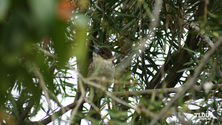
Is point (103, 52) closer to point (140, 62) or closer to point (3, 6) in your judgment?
point (140, 62)

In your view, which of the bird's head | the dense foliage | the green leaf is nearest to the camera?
the green leaf

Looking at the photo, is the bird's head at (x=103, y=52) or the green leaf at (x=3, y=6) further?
the bird's head at (x=103, y=52)

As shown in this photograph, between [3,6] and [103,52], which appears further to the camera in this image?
[103,52]

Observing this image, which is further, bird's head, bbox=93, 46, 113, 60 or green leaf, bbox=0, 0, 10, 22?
bird's head, bbox=93, 46, 113, 60

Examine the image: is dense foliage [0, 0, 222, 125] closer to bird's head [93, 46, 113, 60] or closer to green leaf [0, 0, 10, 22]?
bird's head [93, 46, 113, 60]

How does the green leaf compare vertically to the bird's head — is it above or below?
below

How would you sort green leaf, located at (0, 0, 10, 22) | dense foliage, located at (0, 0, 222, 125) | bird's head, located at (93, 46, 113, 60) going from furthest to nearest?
bird's head, located at (93, 46, 113, 60), dense foliage, located at (0, 0, 222, 125), green leaf, located at (0, 0, 10, 22)

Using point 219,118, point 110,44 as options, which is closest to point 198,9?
point 110,44

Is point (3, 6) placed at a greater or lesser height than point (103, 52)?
lesser

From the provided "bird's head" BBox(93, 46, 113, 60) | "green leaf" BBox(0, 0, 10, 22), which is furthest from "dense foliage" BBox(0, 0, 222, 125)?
"green leaf" BBox(0, 0, 10, 22)

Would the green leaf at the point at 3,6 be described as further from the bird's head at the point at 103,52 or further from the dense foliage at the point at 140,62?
the bird's head at the point at 103,52

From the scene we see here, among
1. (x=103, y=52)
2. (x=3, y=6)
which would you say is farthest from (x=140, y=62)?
(x=3, y=6)

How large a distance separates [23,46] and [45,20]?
13cm

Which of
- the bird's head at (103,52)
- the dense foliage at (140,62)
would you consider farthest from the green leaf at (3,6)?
the bird's head at (103,52)
